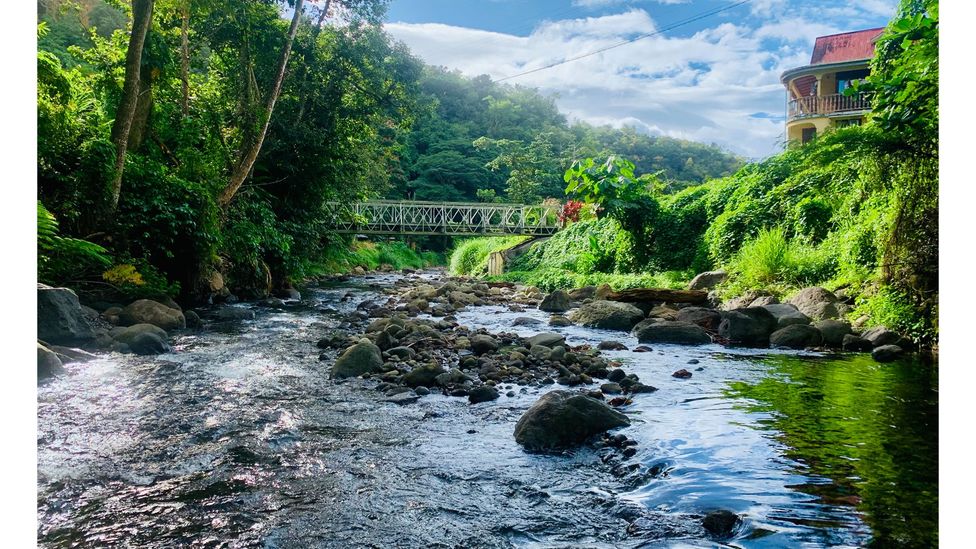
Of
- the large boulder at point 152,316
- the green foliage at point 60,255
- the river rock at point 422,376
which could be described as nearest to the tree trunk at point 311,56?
the green foliage at point 60,255

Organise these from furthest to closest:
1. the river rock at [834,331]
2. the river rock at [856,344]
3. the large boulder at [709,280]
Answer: the large boulder at [709,280]
the river rock at [834,331]
the river rock at [856,344]

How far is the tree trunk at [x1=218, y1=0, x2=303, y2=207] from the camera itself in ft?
34.4

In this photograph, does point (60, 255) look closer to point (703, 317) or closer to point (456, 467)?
point (456, 467)

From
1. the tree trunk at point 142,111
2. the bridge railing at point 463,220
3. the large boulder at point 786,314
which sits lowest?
the large boulder at point 786,314

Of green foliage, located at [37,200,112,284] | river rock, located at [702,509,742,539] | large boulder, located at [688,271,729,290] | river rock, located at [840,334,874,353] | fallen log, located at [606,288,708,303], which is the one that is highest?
green foliage, located at [37,200,112,284]

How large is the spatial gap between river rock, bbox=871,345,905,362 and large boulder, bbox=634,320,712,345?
1.72 metres

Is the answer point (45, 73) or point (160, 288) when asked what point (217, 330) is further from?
point (45, 73)

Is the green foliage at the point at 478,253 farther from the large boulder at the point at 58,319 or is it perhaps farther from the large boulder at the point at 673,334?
the large boulder at the point at 58,319

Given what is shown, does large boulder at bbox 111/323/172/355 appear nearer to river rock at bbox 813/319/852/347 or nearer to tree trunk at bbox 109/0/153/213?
tree trunk at bbox 109/0/153/213

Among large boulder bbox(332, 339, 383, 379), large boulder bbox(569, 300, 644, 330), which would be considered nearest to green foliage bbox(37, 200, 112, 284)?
large boulder bbox(332, 339, 383, 379)

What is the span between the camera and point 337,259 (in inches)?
699

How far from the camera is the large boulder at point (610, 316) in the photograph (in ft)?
26.4

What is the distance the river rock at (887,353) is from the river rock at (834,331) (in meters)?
0.74

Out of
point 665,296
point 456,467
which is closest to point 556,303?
point 665,296
